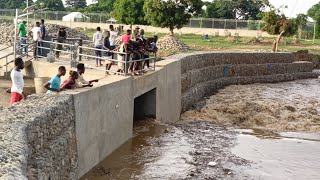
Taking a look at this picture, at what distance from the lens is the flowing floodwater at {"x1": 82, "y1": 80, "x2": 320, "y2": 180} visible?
12.5m

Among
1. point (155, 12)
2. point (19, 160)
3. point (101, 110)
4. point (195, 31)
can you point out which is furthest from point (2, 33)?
point (195, 31)

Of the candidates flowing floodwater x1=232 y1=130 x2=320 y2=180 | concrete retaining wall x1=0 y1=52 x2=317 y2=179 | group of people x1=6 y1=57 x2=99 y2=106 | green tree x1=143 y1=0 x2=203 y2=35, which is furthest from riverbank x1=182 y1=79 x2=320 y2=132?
group of people x1=6 y1=57 x2=99 y2=106

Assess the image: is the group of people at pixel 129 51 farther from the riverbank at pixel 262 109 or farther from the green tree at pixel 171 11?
the green tree at pixel 171 11

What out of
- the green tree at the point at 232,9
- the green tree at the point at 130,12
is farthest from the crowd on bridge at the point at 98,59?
the green tree at the point at 232,9

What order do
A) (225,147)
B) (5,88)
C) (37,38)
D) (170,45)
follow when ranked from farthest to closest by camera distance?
(170,45), (37,38), (5,88), (225,147)

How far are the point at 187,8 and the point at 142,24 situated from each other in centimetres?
2271

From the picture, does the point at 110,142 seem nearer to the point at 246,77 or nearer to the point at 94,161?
the point at 94,161

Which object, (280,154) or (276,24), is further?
→ (276,24)

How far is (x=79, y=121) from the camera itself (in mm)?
10922

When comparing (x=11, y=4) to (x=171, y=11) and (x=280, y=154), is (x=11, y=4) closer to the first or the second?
(x=171, y=11)

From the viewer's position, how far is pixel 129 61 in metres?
14.8

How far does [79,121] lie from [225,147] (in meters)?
6.10

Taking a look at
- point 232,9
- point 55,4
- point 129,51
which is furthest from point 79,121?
point 55,4

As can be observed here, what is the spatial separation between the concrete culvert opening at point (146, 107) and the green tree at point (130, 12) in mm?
42445
